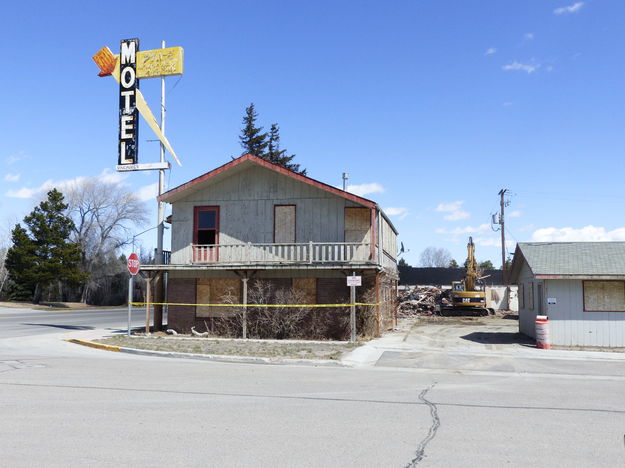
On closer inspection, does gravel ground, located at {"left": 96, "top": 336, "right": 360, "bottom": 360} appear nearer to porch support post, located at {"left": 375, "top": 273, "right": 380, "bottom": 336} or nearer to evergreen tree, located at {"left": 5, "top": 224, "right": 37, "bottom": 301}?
porch support post, located at {"left": 375, "top": 273, "right": 380, "bottom": 336}

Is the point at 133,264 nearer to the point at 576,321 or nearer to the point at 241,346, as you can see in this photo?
the point at 241,346

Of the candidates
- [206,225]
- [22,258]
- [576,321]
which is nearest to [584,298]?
[576,321]

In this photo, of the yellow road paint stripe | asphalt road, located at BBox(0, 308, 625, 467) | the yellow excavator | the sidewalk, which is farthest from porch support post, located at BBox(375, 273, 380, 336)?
the yellow excavator

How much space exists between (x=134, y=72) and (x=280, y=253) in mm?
11009

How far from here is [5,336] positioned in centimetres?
2089

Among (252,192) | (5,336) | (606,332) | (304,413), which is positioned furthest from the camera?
(252,192)

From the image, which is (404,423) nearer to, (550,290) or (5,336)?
(550,290)

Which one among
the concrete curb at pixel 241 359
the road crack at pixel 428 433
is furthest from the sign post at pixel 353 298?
the road crack at pixel 428 433

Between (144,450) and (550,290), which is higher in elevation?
(550,290)

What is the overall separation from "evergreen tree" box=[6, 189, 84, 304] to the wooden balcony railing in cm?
3325

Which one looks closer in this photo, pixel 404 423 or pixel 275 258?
pixel 404 423

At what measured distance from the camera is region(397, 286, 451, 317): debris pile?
39688 millimetres

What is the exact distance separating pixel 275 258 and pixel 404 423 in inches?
567

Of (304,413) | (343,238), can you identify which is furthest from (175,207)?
(304,413)
